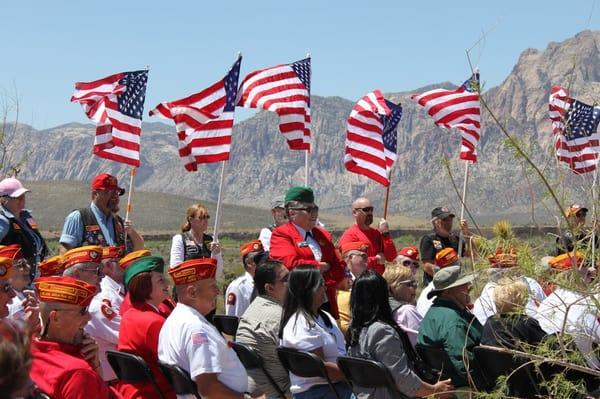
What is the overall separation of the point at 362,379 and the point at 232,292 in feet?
11.4

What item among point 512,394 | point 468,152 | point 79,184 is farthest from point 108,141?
point 79,184

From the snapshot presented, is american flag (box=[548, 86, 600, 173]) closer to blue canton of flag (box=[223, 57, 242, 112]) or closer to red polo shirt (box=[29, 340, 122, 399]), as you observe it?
red polo shirt (box=[29, 340, 122, 399])

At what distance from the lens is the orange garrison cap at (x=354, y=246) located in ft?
31.8

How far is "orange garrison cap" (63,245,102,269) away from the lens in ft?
23.3

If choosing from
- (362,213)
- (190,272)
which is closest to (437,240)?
(362,213)

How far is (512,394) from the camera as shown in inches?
257

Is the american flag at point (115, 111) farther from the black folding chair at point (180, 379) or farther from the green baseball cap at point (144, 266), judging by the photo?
the black folding chair at point (180, 379)

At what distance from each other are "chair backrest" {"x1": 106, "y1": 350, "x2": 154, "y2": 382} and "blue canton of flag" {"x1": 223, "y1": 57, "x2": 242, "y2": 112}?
557cm

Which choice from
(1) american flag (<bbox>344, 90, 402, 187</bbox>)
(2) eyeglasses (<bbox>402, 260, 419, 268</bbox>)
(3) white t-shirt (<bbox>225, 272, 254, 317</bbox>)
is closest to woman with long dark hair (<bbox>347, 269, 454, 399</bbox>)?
(3) white t-shirt (<bbox>225, 272, 254, 317</bbox>)

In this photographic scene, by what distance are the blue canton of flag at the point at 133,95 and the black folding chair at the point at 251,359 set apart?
498 cm

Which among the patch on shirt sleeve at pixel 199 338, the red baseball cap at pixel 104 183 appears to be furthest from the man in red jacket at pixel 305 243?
the patch on shirt sleeve at pixel 199 338

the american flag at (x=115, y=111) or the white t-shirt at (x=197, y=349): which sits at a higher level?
the american flag at (x=115, y=111)

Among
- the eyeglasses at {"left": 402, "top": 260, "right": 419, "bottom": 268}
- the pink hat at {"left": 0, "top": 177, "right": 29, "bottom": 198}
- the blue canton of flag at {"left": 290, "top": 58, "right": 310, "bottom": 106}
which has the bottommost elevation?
the eyeglasses at {"left": 402, "top": 260, "right": 419, "bottom": 268}

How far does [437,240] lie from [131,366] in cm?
564
